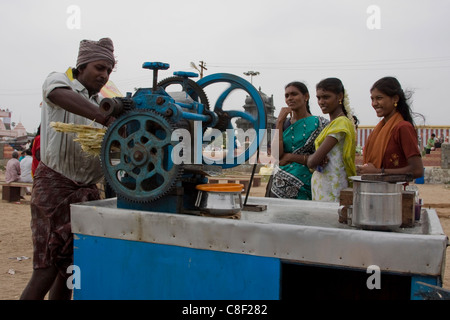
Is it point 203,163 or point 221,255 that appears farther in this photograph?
point 203,163

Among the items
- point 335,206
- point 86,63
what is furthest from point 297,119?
point 86,63

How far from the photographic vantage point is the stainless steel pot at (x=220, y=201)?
6.00 ft

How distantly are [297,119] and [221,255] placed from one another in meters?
1.76

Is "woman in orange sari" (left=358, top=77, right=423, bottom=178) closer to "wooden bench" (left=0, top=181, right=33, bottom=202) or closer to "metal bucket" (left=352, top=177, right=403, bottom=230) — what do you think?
"metal bucket" (left=352, top=177, right=403, bottom=230)

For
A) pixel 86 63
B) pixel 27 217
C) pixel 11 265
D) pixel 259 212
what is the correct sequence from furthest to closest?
1. pixel 27 217
2. pixel 11 265
3. pixel 86 63
4. pixel 259 212

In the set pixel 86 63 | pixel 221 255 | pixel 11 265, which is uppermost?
pixel 86 63

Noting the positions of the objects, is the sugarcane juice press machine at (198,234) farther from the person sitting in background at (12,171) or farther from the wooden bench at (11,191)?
the person sitting in background at (12,171)

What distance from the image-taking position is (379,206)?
4.90ft

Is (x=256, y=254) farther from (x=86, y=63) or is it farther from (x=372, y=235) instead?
(x=86, y=63)

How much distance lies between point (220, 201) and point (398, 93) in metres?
1.29

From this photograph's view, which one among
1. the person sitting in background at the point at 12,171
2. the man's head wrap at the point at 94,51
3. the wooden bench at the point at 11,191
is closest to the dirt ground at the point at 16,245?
the wooden bench at the point at 11,191

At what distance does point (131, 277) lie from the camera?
180cm

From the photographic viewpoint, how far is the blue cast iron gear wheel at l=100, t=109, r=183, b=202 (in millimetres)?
1802
